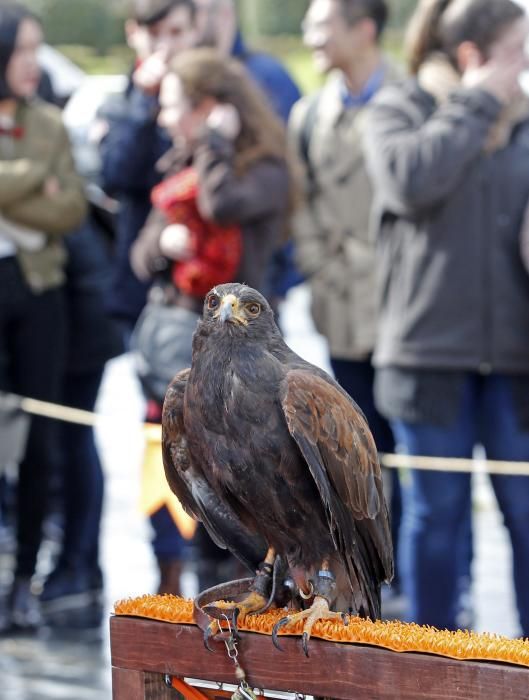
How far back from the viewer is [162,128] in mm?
5820

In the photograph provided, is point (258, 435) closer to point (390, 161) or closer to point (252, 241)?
point (390, 161)

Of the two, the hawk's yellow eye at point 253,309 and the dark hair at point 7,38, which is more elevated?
the dark hair at point 7,38

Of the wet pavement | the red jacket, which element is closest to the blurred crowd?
the red jacket

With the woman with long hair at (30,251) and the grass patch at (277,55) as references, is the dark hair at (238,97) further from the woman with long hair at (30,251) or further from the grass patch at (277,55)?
the grass patch at (277,55)

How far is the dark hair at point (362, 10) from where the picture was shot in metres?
6.00

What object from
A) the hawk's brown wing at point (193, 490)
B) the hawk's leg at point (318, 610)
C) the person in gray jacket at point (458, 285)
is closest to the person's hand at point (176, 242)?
the person in gray jacket at point (458, 285)

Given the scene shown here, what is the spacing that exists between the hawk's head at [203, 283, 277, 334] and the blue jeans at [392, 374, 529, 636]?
192 cm

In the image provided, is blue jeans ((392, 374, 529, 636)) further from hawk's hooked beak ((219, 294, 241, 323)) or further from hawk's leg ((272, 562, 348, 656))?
hawk's hooked beak ((219, 294, 241, 323))

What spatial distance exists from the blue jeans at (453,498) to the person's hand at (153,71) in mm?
1886

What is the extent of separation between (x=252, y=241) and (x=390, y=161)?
77 centimetres

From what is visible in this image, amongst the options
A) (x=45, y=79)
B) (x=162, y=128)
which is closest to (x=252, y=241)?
(x=162, y=128)

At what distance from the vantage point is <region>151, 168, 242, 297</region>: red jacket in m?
5.26

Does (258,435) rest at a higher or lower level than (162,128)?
lower

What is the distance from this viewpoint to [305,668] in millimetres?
2652
